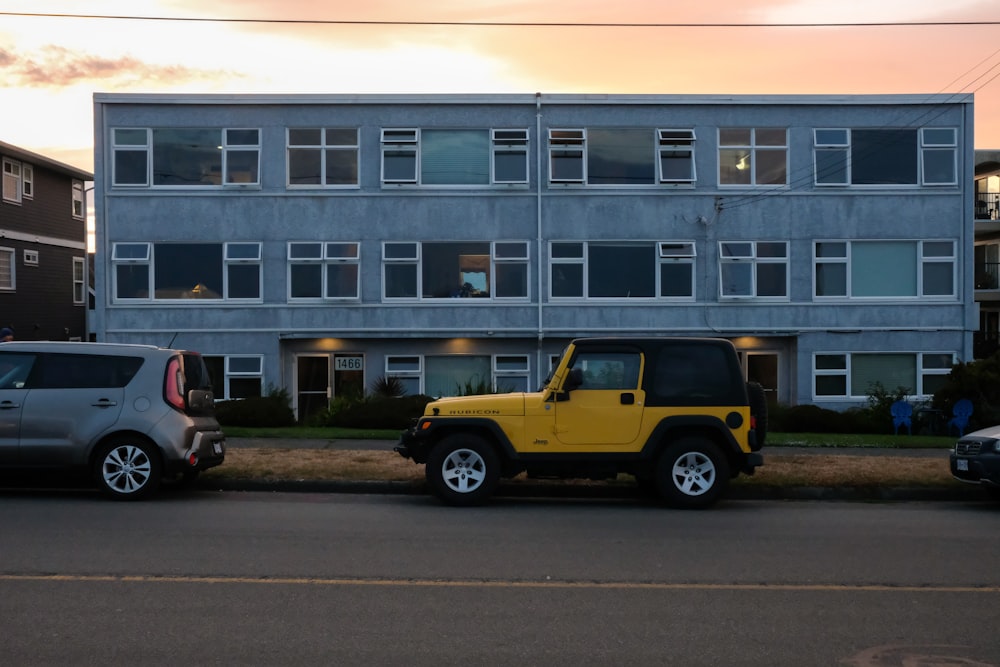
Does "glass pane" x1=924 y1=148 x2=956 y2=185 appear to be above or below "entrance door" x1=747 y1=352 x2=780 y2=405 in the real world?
above

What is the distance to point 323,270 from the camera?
27625 mm

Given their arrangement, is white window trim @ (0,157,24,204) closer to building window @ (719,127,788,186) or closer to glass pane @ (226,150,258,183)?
glass pane @ (226,150,258,183)

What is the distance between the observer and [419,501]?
42.9 feet

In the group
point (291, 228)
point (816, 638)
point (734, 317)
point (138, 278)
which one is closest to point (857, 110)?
point (734, 317)

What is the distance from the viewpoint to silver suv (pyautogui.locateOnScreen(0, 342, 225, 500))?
491 inches

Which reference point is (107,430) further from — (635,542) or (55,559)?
(635,542)

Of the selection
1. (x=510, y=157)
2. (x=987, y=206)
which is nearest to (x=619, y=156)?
(x=510, y=157)

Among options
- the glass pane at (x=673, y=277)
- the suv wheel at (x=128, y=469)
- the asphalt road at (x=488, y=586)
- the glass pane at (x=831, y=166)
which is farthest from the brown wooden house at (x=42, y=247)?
the asphalt road at (x=488, y=586)

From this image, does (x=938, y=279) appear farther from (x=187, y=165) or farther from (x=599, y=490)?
(x=187, y=165)

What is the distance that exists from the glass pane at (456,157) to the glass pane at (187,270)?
559cm

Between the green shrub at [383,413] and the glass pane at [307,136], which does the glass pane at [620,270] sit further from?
the glass pane at [307,136]

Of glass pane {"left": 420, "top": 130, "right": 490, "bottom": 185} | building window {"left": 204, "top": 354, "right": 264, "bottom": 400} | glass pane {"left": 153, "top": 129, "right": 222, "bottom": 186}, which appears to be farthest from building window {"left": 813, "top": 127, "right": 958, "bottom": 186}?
glass pane {"left": 153, "top": 129, "right": 222, "bottom": 186}

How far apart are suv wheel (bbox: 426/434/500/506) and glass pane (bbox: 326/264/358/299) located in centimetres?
1561

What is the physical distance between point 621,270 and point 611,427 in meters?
15.6
